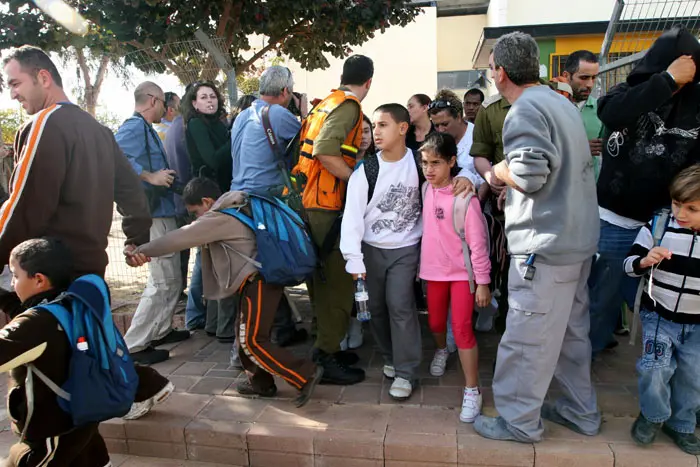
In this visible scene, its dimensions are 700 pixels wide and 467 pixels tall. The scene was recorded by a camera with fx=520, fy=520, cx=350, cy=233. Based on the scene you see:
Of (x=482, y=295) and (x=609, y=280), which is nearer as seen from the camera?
(x=482, y=295)

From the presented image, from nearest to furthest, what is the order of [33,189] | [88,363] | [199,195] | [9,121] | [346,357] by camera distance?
[88,363] < [33,189] < [199,195] < [346,357] < [9,121]

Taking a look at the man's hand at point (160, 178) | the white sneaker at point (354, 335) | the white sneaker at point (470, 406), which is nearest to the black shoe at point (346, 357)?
the white sneaker at point (354, 335)

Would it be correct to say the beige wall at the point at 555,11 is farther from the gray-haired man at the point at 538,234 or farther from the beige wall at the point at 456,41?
the gray-haired man at the point at 538,234

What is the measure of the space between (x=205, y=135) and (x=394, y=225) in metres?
1.98

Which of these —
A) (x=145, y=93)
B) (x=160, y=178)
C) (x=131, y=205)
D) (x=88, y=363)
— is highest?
(x=145, y=93)

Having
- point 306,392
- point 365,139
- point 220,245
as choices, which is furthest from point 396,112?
point 306,392

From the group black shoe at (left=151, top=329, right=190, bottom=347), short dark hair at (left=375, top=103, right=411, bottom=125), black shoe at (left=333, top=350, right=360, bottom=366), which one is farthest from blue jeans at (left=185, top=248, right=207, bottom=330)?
short dark hair at (left=375, top=103, right=411, bottom=125)

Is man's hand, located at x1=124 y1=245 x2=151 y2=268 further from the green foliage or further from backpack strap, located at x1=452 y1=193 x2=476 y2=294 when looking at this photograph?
the green foliage

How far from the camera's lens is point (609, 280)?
10.4ft

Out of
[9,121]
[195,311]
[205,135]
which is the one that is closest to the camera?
[205,135]

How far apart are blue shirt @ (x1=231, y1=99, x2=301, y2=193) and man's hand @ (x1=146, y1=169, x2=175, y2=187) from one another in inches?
23.5

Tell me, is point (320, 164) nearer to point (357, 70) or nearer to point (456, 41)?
point (357, 70)

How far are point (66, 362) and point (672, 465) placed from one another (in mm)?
2927

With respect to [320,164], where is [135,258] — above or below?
below
